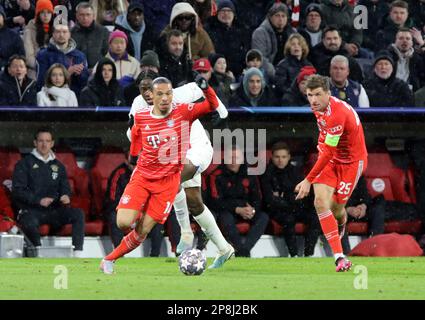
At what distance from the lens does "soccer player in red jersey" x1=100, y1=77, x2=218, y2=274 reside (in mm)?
12406

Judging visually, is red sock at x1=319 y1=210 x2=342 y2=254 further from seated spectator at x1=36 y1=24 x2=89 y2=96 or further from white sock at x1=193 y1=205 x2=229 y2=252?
seated spectator at x1=36 y1=24 x2=89 y2=96

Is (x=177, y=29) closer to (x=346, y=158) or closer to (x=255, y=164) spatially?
(x=255, y=164)

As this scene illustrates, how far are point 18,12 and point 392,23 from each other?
18.6ft

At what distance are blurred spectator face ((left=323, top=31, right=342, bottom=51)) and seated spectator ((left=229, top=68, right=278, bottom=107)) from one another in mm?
1319

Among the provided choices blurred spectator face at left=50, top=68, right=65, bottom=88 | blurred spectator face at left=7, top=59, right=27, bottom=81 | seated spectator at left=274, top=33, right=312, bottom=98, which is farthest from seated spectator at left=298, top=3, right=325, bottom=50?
blurred spectator face at left=7, top=59, right=27, bottom=81

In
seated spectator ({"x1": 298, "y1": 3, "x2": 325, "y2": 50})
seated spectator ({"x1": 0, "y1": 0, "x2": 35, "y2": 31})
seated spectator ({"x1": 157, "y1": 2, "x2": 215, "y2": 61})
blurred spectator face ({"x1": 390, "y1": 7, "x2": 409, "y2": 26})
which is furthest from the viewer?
blurred spectator face ({"x1": 390, "y1": 7, "x2": 409, "y2": 26})

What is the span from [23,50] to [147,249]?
323cm

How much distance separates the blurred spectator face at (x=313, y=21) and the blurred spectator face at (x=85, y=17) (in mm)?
3320

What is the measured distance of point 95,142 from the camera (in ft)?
60.6

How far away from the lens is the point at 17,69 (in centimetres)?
1700

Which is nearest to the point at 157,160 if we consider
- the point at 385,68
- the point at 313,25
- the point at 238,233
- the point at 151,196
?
the point at 151,196

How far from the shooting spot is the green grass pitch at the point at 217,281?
10.2 metres

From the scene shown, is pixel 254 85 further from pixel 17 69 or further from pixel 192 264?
pixel 192 264

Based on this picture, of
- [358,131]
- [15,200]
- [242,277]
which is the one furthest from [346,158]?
[15,200]
